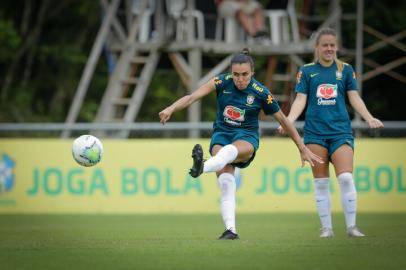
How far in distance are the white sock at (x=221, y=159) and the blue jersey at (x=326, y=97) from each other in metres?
1.00

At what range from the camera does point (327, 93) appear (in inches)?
439

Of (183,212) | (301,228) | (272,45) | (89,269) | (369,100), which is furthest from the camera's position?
(369,100)

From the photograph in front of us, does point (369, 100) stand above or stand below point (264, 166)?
above

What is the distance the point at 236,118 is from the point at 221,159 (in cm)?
58

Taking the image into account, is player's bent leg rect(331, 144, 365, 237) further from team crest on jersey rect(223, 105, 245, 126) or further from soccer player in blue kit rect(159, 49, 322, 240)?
team crest on jersey rect(223, 105, 245, 126)

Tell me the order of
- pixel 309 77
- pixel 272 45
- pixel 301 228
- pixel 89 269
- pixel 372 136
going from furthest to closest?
pixel 272 45
pixel 372 136
pixel 301 228
pixel 309 77
pixel 89 269

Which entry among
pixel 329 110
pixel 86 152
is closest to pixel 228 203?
pixel 329 110

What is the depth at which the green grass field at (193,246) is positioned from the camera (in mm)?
8930

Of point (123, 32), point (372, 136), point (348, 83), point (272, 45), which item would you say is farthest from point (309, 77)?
point (123, 32)

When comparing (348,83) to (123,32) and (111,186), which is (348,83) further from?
(123,32)

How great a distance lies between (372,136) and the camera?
19969mm

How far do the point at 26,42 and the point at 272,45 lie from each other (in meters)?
9.22

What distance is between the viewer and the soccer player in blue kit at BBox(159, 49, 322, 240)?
1072 centimetres

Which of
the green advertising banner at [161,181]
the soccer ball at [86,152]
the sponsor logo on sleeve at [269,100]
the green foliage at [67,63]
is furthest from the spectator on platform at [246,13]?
the sponsor logo on sleeve at [269,100]
